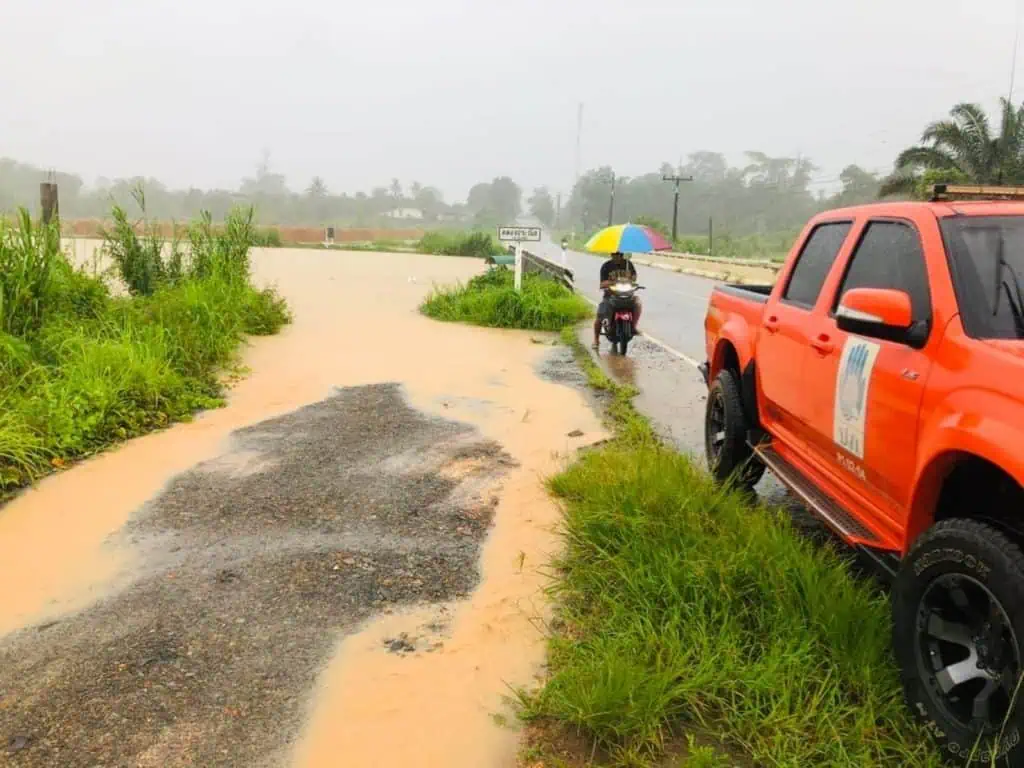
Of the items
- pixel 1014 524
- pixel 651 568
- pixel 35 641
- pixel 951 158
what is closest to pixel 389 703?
pixel 651 568

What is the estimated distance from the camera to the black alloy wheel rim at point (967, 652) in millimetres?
2473

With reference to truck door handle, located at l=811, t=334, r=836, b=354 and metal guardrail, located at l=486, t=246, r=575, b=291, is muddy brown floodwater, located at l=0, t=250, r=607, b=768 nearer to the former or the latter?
truck door handle, located at l=811, t=334, r=836, b=354

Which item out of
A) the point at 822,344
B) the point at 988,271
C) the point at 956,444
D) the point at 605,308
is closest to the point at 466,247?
the point at 605,308

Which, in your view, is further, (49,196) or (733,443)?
(49,196)

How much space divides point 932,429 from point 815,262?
2.03 meters

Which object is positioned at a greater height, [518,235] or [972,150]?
[972,150]

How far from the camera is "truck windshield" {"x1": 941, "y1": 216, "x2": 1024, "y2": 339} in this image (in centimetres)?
296

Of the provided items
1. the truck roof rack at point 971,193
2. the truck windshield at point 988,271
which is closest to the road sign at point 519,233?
the truck roof rack at point 971,193

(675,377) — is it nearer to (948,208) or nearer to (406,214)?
(948,208)

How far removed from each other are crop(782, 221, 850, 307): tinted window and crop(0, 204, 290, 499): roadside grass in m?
5.41

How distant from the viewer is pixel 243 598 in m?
4.27

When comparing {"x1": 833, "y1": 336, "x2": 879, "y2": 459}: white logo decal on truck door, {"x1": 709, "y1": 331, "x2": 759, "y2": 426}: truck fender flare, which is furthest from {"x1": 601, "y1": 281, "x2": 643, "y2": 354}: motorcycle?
{"x1": 833, "y1": 336, "x2": 879, "y2": 459}: white logo decal on truck door

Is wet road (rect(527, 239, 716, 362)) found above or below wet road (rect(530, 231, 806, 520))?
above

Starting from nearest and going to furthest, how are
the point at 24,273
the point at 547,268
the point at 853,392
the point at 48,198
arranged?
the point at 853,392, the point at 24,273, the point at 48,198, the point at 547,268
